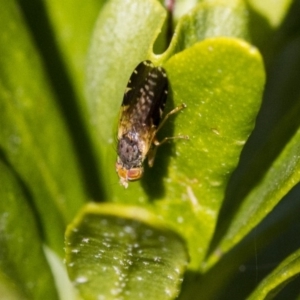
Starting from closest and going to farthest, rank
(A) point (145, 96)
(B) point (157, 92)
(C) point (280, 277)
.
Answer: (C) point (280, 277) → (B) point (157, 92) → (A) point (145, 96)

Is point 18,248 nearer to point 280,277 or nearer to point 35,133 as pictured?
point 35,133

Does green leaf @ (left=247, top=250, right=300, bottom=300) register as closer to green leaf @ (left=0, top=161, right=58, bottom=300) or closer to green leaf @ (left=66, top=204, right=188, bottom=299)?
green leaf @ (left=66, top=204, right=188, bottom=299)

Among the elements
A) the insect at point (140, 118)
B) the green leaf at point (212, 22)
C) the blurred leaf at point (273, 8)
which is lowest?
the insect at point (140, 118)

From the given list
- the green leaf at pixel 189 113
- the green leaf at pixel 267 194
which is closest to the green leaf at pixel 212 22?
the green leaf at pixel 189 113

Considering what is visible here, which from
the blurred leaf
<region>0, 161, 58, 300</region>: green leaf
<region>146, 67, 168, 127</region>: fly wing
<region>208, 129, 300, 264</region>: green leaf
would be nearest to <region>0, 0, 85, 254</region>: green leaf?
<region>0, 161, 58, 300</region>: green leaf

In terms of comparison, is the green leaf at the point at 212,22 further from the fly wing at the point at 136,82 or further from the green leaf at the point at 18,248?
the green leaf at the point at 18,248

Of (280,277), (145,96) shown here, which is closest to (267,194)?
(280,277)
